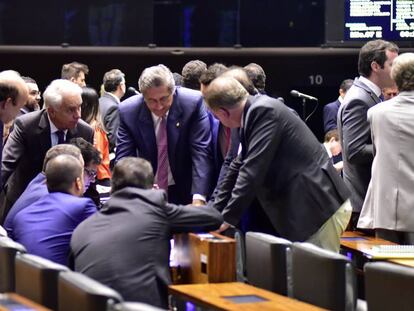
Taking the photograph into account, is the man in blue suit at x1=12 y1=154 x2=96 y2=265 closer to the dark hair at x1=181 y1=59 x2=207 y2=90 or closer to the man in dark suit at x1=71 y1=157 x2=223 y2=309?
the man in dark suit at x1=71 y1=157 x2=223 y2=309

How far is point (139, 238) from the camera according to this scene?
16.9 feet

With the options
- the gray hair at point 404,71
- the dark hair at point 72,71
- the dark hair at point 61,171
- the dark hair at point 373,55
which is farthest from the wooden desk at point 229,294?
the dark hair at point 72,71

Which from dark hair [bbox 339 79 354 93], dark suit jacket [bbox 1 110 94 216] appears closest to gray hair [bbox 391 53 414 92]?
dark suit jacket [bbox 1 110 94 216]

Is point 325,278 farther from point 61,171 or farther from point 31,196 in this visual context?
point 31,196

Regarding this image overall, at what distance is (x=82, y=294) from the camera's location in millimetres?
4121

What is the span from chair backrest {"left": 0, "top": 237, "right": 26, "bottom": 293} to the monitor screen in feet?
22.4

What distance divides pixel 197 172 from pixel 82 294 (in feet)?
9.88

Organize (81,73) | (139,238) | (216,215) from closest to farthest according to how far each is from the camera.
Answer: (139,238) → (216,215) → (81,73)

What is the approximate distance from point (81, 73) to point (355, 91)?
13.1 ft

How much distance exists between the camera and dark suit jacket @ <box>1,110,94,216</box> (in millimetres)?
7156

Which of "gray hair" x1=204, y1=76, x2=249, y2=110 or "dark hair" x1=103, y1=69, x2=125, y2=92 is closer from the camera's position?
"gray hair" x1=204, y1=76, x2=249, y2=110

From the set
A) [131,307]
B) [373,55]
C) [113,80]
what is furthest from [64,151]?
[113,80]

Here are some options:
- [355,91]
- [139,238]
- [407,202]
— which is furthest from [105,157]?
[139,238]

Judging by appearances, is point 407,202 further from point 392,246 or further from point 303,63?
point 303,63
